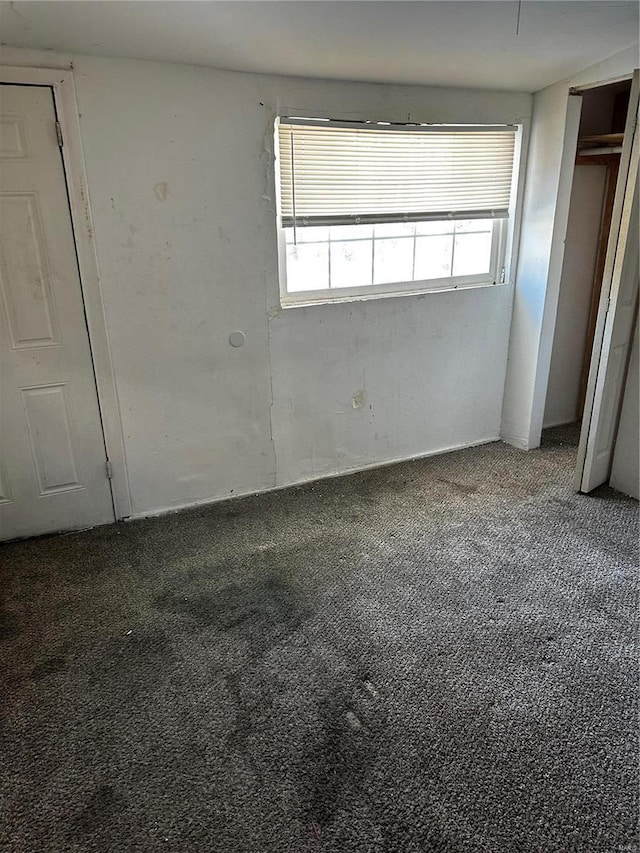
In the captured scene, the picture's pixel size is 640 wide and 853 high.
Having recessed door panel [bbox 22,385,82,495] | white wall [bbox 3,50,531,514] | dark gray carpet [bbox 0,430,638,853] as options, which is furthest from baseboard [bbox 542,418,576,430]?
recessed door panel [bbox 22,385,82,495]

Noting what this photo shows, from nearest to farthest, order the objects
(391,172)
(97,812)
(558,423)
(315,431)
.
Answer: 1. (97,812)
2. (391,172)
3. (315,431)
4. (558,423)

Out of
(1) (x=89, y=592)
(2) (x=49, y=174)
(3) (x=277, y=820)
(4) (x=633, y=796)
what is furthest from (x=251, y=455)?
(4) (x=633, y=796)

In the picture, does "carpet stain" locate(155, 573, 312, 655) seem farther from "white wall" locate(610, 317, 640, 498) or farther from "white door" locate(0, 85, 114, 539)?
"white wall" locate(610, 317, 640, 498)

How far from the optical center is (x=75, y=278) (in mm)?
2641

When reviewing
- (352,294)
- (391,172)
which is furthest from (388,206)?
(352,294)

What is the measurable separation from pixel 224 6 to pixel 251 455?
2.09m

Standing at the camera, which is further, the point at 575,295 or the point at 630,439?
the point at 575,295

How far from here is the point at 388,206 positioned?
3.20 metres

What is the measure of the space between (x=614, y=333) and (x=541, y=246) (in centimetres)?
85

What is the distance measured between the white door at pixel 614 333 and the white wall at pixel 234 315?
861 mm

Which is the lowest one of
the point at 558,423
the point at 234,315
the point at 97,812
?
the point at 97,812

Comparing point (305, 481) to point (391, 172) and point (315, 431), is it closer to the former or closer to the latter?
point (315, 431)

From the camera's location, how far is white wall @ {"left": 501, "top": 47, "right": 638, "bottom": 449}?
3246mm

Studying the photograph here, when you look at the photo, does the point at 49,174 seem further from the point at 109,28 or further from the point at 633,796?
the point at 633,796
